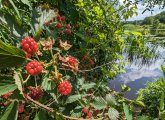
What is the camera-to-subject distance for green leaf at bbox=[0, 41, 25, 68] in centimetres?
58

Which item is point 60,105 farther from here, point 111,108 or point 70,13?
point 70,13

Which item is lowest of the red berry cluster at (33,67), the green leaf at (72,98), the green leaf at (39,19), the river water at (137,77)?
the river water at (137,77)

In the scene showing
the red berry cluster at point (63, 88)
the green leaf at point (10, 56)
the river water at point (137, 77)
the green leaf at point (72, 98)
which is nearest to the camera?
the green leaf at point (10, 56)

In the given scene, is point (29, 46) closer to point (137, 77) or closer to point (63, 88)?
point (63, 88)

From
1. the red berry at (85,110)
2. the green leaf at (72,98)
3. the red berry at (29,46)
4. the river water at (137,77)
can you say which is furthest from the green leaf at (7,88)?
the river water at (137,77)

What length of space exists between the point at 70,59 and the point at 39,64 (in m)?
0.17

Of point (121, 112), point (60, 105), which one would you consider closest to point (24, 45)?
point (60, 105)

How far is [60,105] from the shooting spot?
104cm

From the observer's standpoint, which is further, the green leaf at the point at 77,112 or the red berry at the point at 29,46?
the green leaf at the point at 77,112

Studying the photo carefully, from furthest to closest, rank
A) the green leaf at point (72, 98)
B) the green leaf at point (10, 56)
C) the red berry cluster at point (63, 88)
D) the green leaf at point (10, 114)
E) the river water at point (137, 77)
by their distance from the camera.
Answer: the river water at point (137, 77) → the green leaf at point (72, 98) → the red berry cluster at point (63, 88) → the green leaf at point (10, 114) → the green leaf at point (10, 56)

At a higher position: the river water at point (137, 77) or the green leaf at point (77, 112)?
the green leaf at point (77, 112)

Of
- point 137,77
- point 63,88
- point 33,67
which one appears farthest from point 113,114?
point 137,77

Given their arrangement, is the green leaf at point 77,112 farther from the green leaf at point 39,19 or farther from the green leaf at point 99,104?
the green leaf at point 39,19

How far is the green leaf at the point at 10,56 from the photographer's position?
0.58 metres
